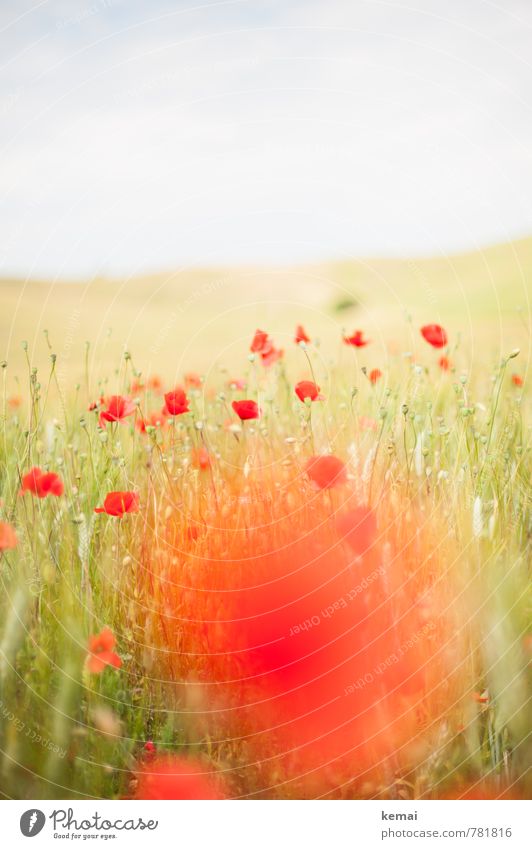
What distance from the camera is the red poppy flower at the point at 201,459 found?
1.27m

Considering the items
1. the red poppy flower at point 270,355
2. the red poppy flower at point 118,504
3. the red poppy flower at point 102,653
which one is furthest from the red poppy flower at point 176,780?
the red poppy flower at point 270,355

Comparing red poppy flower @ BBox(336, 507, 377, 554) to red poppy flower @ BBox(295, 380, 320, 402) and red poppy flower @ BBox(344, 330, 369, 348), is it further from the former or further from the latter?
red poppy flower @ BBox(344, 330, 369, 348)

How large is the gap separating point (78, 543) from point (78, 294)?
440 mm

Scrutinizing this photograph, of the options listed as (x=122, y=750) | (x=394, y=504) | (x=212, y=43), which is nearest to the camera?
(x=122, y=750)

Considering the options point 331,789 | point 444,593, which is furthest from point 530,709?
point 331,789

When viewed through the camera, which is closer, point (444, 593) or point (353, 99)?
point (444, 593)

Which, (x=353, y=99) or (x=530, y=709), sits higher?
(x=353, y=99)

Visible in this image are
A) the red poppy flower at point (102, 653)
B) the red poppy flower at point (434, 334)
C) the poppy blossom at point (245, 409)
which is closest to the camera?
the red poppy flower at point (102, 653)

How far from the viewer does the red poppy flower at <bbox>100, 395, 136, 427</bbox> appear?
4.14ft

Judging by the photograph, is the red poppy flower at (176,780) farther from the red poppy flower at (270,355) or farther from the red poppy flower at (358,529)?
the red poppy flower at (270,355)

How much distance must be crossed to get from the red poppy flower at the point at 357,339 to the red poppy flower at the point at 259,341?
147mm

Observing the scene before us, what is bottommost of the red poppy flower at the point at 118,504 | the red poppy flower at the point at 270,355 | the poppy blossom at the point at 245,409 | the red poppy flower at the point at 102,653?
the red poppy flower at the point at 102,653
